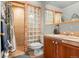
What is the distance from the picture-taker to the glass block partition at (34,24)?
7.20 ft

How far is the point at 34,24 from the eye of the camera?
7.36 ft

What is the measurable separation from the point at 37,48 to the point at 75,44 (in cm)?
83

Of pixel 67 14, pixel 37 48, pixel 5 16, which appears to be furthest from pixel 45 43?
pixel 5 16

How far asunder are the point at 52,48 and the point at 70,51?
0.51 metres

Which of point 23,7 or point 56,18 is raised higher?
point 23,7

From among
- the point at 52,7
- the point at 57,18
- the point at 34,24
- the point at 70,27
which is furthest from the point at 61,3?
the point at 34,24

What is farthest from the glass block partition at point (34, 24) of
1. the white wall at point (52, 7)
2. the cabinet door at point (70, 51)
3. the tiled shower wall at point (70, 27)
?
the cabinet door at point (70, 51)

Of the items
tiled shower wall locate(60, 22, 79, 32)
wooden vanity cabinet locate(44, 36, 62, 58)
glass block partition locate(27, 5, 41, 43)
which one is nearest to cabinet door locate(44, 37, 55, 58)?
wooden vanity cabinet locate(44, 36, 62, 58)

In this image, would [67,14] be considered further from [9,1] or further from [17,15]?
[9,1]

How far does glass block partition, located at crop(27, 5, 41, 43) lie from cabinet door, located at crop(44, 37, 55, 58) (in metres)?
0.20

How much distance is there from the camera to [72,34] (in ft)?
6.93

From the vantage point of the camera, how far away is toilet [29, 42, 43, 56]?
2.21 m

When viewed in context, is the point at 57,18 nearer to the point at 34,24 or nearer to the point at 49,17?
the point at 49,17

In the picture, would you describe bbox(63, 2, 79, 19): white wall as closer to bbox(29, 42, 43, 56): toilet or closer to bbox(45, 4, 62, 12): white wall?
bbox(45, 4, 62, 12): white wall
